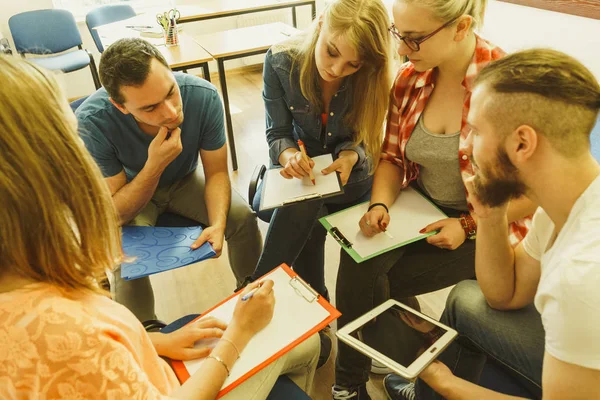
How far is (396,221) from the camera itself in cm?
141

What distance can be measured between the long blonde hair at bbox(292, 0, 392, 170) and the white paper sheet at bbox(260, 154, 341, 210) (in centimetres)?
18

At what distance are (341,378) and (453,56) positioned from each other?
1.04 metres

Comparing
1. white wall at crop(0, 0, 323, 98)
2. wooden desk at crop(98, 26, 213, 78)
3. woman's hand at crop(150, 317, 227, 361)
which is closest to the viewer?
woman's hand at crop(150, 317, 227, 361)

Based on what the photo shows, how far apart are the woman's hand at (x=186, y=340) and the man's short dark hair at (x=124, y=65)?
76 centimetres

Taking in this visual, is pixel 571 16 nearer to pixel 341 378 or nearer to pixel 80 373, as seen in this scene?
pixel 341 378

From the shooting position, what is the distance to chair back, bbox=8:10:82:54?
3727 millimetres

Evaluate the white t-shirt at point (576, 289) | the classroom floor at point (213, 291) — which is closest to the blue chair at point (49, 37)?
the classroom floor at point (213, 291)

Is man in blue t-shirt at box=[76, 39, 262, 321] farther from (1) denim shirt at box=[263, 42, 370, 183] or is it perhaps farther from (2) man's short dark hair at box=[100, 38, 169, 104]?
(1) denim shirt at box=[263, 42, 370, 183]

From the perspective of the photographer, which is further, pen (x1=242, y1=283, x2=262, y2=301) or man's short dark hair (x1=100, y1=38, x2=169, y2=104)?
man's short dark hair (x1=100, y1=38, x2=169, y2=104)

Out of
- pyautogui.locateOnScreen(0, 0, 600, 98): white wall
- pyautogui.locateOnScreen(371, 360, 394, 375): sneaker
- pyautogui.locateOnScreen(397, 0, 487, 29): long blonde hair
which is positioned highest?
pyautogui.locateOnScreen(397, 0, 487, 29): long blonde hair

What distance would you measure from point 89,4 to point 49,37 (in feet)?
2.88

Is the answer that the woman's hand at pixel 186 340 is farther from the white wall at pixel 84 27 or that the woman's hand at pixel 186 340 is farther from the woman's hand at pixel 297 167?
the white wall at pixel 84 27

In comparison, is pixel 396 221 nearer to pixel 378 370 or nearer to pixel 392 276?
pixel 392 276

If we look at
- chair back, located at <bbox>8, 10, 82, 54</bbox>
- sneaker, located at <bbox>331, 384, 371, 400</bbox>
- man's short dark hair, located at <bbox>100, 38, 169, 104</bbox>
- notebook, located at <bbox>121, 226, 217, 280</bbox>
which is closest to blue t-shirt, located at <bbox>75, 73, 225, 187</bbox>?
man's short dark hair, located at <bbox>100, 38, 169, 104</bbox>
